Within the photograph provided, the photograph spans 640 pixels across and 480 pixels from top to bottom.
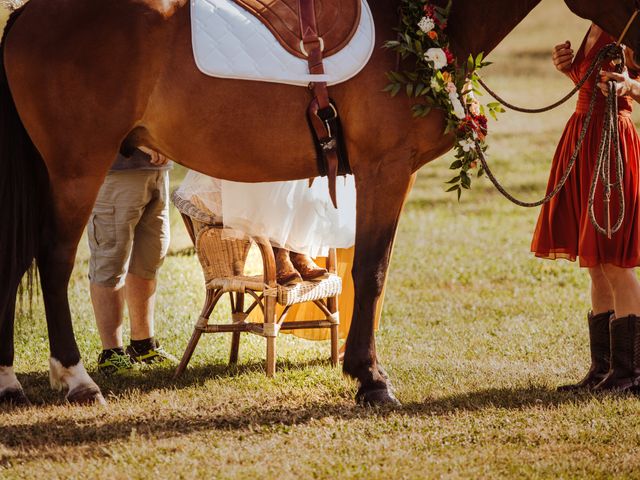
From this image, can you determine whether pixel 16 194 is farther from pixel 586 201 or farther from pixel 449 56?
pixel 586 201

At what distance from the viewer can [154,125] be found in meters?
4.64

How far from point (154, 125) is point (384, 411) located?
72.4 inches

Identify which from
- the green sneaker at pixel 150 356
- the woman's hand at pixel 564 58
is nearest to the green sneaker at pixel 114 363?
the green sneaker at pixel 150 356

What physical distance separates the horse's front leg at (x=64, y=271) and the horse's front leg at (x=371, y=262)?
1.33m

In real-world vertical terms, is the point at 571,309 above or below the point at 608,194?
below

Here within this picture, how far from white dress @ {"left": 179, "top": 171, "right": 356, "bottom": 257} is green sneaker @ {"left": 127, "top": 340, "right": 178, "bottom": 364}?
1.03 m

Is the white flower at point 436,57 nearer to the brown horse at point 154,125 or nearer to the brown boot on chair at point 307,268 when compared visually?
the brown horse at point 154,125

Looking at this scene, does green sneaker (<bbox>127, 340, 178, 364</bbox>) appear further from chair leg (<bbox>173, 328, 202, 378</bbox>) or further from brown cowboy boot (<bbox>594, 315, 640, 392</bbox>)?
brown cowboy boot (<bbox>594, 315, 640, 392</bbox>)

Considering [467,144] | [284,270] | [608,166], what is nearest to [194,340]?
[284,270]

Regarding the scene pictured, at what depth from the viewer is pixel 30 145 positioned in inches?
187

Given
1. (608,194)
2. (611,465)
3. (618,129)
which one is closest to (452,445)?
(611,465)

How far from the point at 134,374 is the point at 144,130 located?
1.58m

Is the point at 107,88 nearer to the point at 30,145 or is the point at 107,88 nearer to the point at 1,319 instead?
the point at 30,145

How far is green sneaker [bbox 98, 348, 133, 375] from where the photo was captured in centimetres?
554
